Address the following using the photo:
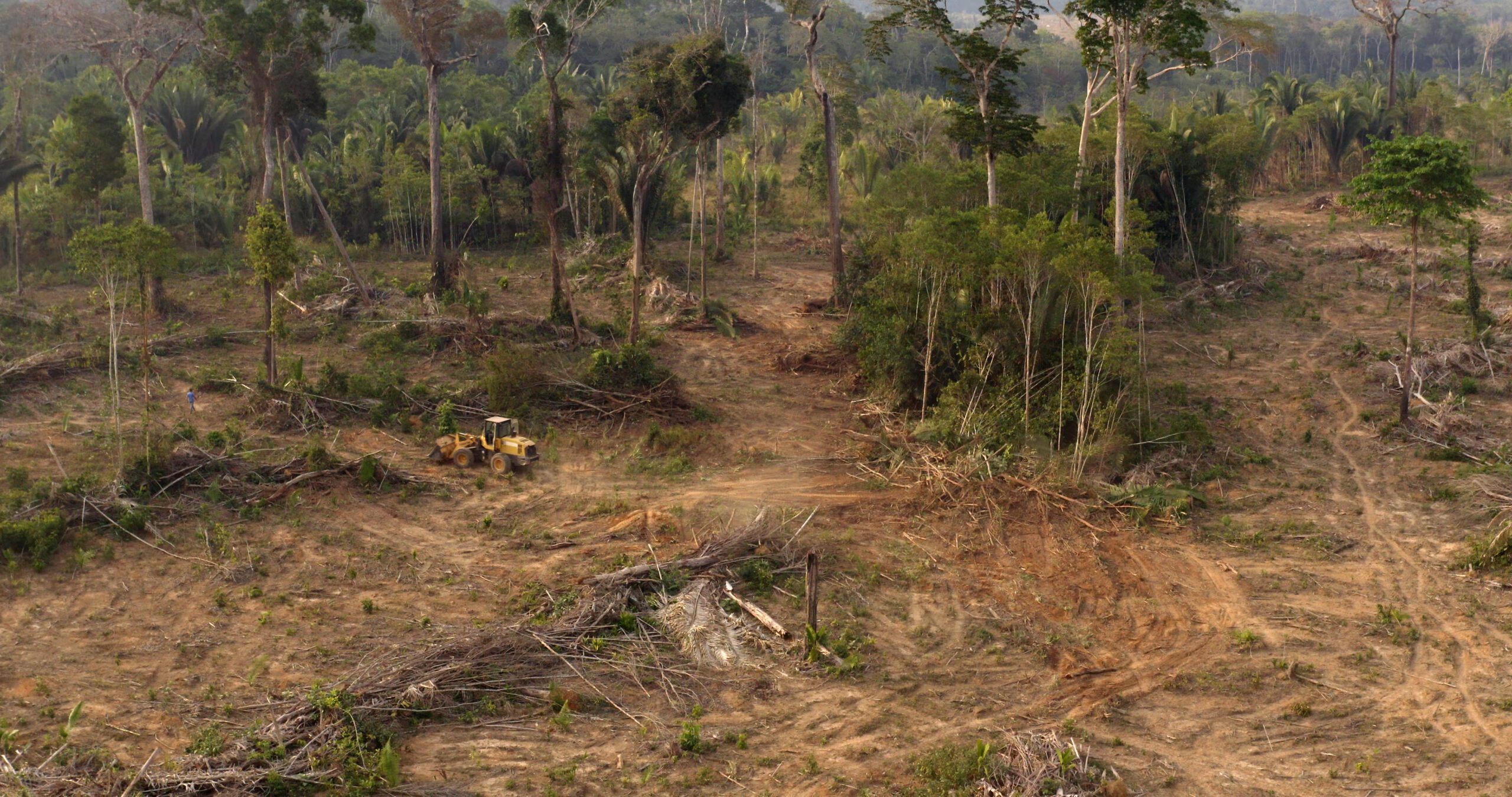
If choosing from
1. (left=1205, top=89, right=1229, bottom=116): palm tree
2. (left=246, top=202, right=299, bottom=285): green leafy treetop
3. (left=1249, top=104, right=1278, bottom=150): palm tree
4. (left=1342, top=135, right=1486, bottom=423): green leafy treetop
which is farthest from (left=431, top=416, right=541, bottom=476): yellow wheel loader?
(left=1205, top=89, right=1229, bottom=116): palm tree

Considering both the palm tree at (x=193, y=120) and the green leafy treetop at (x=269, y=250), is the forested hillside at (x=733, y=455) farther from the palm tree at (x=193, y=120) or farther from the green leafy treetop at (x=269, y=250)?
the palm tree at (x=193, y=120)

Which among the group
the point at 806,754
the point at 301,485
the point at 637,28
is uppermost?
the point at 637,28

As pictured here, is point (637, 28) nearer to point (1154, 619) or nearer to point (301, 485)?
point (301, 485)

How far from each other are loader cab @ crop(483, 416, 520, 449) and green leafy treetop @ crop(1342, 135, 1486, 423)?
10550 millimetres

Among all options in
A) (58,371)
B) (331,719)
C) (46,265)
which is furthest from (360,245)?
(331,719)

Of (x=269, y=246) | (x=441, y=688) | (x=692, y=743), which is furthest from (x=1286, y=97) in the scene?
(x=441, y=688)

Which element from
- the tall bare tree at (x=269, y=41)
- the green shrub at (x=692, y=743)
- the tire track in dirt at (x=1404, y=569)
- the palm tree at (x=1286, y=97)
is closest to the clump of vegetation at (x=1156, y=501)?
the tire track in dirt at (x=1404, y=569)

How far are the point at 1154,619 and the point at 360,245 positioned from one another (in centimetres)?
2208

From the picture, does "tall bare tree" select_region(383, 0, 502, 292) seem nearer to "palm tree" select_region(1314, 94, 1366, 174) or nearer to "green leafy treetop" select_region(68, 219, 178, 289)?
"green leafy treetop" select_region(68, 219, 178, 289)

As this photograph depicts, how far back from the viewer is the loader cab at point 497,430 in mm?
14578

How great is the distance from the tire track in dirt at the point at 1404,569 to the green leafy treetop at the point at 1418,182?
1397 mm

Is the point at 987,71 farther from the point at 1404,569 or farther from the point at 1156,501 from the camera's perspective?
the point at 1404,569

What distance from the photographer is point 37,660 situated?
9.69m

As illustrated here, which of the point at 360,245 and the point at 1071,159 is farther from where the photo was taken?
the point at 360,245
